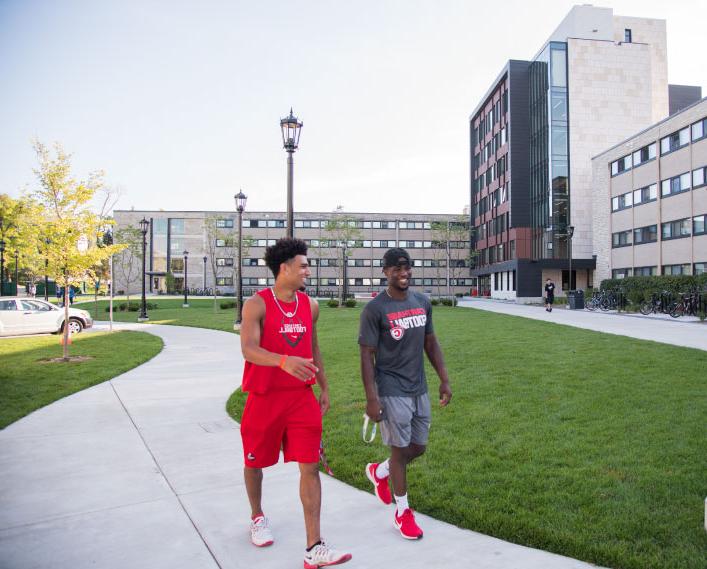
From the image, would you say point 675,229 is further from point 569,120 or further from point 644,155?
point 569,120

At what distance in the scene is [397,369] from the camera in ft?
12.0

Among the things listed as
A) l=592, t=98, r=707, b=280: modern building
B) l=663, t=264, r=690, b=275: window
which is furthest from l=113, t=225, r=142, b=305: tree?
l=663, t=264, r=690, b=275: window

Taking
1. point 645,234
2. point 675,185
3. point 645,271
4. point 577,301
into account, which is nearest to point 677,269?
point 645,271

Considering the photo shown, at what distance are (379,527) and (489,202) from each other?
59462 millimetres

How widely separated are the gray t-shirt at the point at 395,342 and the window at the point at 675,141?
3521 centimetres

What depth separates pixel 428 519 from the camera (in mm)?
3760

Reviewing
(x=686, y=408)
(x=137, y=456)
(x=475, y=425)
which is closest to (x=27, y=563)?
(x=137, y=456)

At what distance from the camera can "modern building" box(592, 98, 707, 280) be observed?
1219 inches

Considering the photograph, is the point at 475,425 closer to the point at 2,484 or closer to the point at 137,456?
the point at 137,456

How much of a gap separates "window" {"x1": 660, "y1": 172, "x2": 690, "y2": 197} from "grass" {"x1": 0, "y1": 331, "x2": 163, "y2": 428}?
31558mm

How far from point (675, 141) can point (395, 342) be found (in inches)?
1436

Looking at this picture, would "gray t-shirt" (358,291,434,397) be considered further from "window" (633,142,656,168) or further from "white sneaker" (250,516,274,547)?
"window" (633,142,656,168)

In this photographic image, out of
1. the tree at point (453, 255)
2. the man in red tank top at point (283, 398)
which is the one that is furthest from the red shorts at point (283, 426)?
the tree at point (453, 255)

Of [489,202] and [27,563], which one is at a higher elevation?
[489,202]
